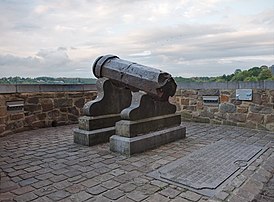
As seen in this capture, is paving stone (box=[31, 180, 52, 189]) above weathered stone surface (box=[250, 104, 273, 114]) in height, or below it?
below

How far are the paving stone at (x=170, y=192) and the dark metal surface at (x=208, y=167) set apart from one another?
17cm

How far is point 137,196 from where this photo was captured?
2.36 m

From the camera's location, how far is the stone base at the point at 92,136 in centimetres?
434

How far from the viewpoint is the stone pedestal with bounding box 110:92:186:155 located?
12.6ft

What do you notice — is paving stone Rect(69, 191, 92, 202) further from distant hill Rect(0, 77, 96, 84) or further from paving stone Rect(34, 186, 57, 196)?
distant hill Rect(0, 77, 96, 84)

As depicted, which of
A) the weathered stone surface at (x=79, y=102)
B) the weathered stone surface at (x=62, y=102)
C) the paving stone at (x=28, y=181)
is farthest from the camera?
the weathered stone surface at (x=79, y=102)

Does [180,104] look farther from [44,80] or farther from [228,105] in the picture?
[44,80]

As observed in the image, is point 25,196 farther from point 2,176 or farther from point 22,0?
point 22,0

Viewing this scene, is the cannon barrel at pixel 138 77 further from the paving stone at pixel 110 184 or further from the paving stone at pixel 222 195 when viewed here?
the paving stone at pixel 222 195

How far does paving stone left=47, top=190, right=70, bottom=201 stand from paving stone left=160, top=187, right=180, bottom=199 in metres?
0.98

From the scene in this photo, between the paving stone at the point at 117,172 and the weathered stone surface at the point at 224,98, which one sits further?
the weathered stone surface at the point at 224,98

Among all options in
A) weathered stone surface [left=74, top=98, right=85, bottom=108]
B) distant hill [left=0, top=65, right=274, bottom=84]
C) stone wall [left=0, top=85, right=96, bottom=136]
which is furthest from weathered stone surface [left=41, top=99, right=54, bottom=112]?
weathered stone surface [left=74, top=98, right=85, bottom=108]

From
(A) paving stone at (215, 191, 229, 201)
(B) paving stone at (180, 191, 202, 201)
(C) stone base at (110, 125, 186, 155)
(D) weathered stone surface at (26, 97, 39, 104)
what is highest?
(D) weathered stone surface at (26, 97, 39, 104)

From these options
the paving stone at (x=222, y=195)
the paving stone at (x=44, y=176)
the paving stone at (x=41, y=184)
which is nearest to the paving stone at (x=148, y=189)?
the paving stone at (x=222, y=195)
